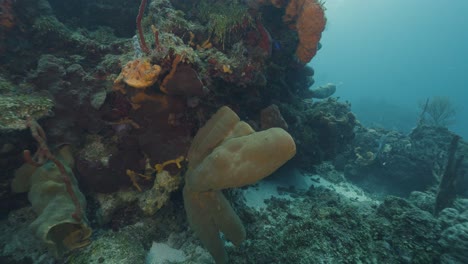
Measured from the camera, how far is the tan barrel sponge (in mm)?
2684

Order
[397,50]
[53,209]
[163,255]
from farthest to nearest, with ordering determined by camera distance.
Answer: [397,50]
[163,255]
[53,209]

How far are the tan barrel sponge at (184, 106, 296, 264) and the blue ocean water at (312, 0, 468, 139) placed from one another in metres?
87.6

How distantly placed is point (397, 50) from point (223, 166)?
18694 centimetres

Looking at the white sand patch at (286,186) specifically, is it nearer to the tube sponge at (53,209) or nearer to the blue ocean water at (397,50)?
the tube sponge at (53,209)

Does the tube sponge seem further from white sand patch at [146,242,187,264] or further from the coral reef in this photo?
white sand patch at [146,242,187,264]

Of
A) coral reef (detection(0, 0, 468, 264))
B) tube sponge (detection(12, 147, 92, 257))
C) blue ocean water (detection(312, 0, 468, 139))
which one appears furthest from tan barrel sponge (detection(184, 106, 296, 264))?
blue ocean water (detection(312, 0, 468, 139))

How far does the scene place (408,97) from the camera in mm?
103000

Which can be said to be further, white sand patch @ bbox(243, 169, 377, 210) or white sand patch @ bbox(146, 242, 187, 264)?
white sand patch @ bbox(243, 169, 377, 210)

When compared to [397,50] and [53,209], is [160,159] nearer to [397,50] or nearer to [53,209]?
[53,209]

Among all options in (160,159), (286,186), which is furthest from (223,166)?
(286,186)

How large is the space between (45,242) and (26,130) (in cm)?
168

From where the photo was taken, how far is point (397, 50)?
15175cm

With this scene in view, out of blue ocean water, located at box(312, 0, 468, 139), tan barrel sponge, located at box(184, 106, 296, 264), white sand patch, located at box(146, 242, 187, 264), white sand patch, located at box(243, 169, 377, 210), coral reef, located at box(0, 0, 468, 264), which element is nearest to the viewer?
tan barrel sponge, located at box(184, 106, 296, 264)

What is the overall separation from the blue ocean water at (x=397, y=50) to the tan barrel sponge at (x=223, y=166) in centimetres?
8756
